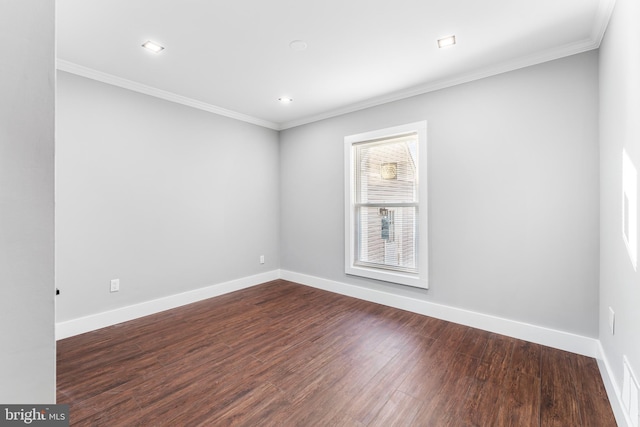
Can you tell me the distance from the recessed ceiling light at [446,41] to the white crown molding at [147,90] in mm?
2773

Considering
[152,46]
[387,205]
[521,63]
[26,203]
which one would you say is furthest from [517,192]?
[152,46]

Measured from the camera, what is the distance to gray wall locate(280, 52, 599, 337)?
2412 millimetres

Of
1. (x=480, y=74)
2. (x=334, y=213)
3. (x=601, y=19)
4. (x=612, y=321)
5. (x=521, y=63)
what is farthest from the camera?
(x=334, y=213)

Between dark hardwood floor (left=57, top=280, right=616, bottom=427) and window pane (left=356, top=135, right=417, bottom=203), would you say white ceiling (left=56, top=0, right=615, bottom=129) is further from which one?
dark hardwood floor (left=57, top=280, right=616, bottom=427)

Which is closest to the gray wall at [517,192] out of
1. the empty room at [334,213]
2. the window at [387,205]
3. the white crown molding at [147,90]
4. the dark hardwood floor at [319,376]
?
the empty room at [334,213]

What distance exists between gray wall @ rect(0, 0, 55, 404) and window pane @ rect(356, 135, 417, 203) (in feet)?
10.9

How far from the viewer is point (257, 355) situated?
7.97 feet

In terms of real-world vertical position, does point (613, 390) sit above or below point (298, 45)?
below

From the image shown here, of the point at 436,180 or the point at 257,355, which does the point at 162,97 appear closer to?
the point at 257,355

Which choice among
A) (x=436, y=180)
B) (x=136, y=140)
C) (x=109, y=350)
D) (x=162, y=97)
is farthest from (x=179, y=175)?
(x=436, y=180)

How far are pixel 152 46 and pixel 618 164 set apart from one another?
11.5ft

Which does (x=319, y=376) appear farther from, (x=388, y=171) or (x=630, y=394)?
(x=388, y=171)

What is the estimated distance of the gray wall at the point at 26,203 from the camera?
58 centimetres

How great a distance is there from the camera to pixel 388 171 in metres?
3.75
